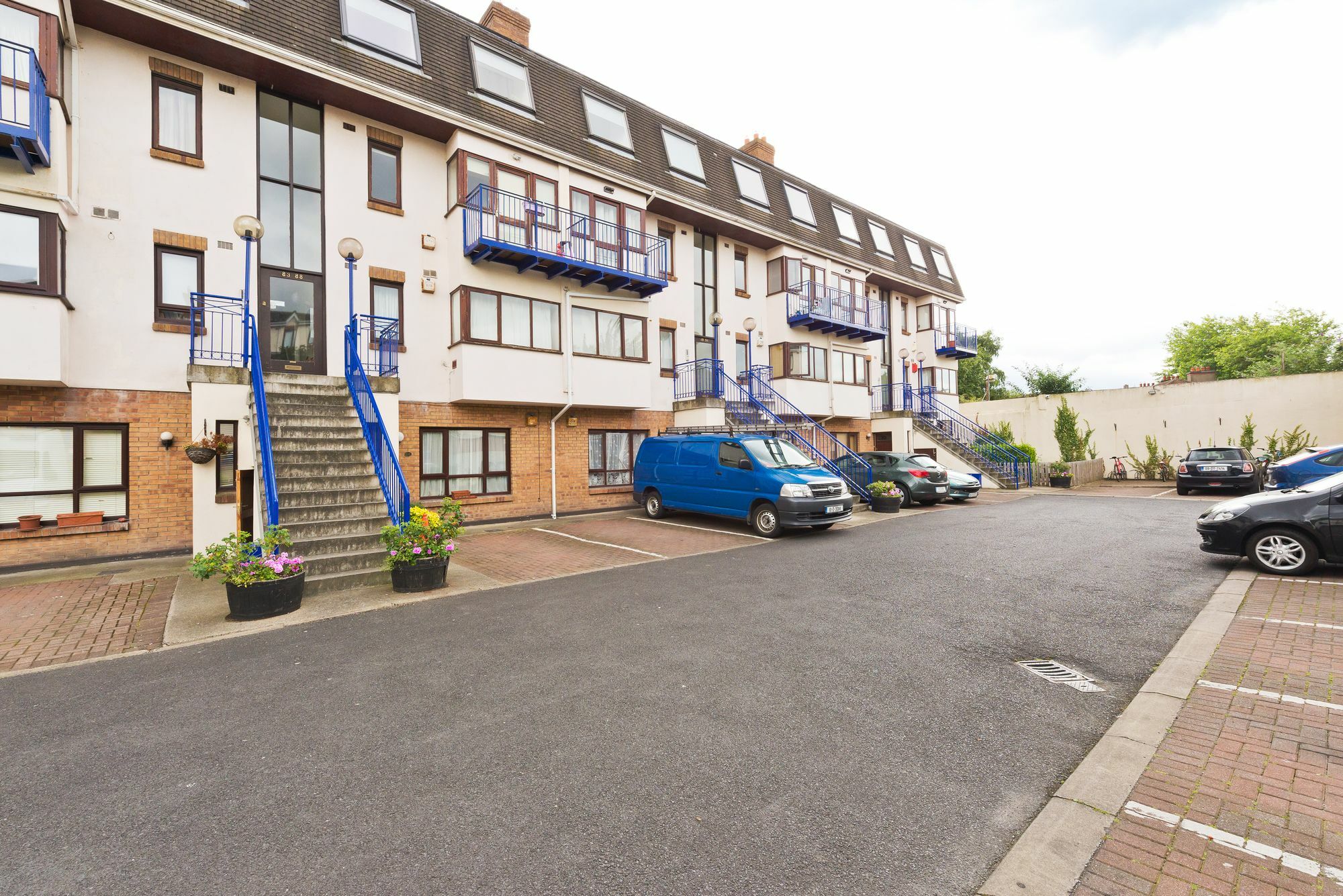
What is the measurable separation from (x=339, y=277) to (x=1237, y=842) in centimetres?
1424

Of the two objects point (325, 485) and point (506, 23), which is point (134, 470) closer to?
point (325, 485)

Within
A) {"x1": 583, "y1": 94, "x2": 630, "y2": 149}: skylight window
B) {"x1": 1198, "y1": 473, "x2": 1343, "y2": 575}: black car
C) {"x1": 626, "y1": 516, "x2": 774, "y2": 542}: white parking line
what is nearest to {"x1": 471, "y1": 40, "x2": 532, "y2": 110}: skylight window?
{"x1": 583, "y1": 94, "x2": 630, "y2": 149}: skylight window

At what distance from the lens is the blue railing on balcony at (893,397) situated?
2500 cm

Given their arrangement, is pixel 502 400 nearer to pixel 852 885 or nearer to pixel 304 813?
pixel 304 813

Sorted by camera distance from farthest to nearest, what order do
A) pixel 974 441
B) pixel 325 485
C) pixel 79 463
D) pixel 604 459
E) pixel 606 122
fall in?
pixel 974 441
pixel 606 122
pixel 604 459
pixel 79 463
pixel 325 485

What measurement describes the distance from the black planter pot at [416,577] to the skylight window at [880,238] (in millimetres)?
23936

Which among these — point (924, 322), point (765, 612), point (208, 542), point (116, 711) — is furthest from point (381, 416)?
point (924, 322)

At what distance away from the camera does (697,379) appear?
58.1 feet

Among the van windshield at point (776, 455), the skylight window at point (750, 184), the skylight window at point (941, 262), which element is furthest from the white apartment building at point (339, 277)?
the skylight window at point (941, 262)

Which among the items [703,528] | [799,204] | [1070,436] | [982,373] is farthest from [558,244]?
[982,373]

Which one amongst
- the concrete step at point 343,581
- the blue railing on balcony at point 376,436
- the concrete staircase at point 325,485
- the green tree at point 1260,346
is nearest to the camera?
A: the concrete step at point 343,581

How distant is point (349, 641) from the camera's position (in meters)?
5.55

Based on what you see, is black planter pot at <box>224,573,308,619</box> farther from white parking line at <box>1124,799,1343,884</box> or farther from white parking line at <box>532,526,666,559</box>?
white parking line at <box>1124,799,1343,884</box>

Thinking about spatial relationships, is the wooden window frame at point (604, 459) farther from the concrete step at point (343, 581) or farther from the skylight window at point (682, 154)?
the skylight window at point (682, 154)
